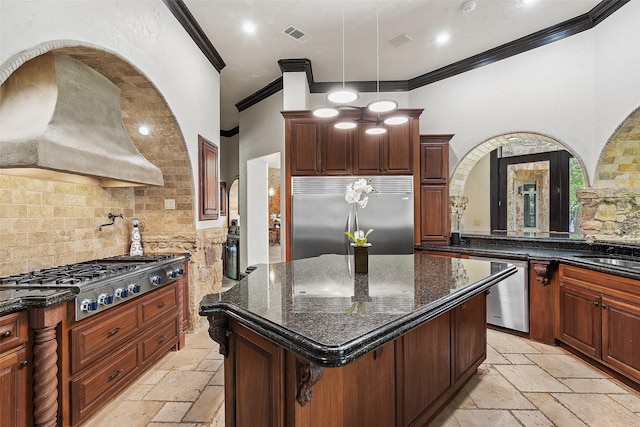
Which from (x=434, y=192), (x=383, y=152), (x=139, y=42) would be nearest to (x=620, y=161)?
(x=434, y=192)

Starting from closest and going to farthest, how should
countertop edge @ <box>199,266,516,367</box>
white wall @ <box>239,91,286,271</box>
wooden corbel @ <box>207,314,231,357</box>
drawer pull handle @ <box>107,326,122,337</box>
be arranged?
countertop edge @ <box>199,266,516,367</box>
wooden corbel @ <box>207,314,231,357</box>
drawer pull handle @ <box>107,326,122,337</box>
white wall @ <box>239,91,286,271</box>

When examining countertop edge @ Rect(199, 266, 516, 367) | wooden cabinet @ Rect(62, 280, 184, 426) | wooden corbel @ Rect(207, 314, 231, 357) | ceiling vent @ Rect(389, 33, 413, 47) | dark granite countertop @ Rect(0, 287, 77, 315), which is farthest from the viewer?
ceiling vent @ Rect(389, 33, 413, 47)

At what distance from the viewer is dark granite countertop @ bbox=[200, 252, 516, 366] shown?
1.01 meters

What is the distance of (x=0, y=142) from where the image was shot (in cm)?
170

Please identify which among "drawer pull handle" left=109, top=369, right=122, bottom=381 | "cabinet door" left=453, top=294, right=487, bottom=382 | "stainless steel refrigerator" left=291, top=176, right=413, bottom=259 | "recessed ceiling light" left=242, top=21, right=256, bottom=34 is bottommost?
"drawer pull handle" left=109, top=369, right=122, bottom=381

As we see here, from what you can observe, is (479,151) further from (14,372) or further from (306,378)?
(14,372)

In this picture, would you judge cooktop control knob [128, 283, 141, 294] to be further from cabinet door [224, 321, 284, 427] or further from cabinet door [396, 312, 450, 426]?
cabinet door [396, 312, 450, 426]

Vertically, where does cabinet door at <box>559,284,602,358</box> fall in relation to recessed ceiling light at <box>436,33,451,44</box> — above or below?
below

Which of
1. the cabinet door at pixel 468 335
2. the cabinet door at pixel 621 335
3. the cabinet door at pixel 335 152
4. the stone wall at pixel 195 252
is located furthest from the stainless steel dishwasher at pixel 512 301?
the stone wall at pixel 195 252

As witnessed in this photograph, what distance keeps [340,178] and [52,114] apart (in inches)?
118

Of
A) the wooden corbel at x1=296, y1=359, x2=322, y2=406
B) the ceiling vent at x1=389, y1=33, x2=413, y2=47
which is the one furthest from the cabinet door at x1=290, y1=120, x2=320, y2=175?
the wooden corbel at x1=296, y1=359, x2=322, y2=406

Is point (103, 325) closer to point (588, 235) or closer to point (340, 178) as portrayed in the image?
point (340, 178)

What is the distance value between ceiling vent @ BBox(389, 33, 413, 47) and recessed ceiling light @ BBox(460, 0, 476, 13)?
0.65 m

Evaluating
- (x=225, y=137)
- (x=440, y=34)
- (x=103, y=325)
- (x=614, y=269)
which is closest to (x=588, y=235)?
(x=614, y=269)
